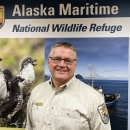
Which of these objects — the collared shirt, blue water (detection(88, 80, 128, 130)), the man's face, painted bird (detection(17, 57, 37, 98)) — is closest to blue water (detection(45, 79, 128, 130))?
blue water (detection(88, 80, 128, 130))

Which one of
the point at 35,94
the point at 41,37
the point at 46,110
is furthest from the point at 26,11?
the point at 46,110

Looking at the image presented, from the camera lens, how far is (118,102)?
91.8 inches

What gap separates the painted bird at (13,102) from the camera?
2.48 m

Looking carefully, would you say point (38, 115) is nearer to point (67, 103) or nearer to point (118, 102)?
point (67, 103)

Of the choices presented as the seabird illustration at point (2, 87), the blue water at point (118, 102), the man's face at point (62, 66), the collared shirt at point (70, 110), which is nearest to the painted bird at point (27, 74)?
the seabird illustration at point (2, 87)

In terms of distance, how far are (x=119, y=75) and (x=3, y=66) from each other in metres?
1.28

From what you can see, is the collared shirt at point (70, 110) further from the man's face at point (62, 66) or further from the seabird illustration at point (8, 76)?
the seabird illustration at point (8, 76)

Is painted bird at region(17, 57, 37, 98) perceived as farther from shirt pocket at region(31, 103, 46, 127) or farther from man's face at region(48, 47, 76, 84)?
man's face at region(48, 47, 76, 84)

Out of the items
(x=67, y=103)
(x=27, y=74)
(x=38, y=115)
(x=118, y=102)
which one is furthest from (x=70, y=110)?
(x=27, y=74)

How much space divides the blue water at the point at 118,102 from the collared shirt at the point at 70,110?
0.76m

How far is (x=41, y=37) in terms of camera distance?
7.99 feet

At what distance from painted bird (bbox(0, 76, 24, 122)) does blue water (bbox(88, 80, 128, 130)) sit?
859mm

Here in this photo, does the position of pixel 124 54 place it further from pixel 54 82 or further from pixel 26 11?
pixel 26 11

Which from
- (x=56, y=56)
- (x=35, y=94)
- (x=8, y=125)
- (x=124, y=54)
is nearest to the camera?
(x=56, y=56)
